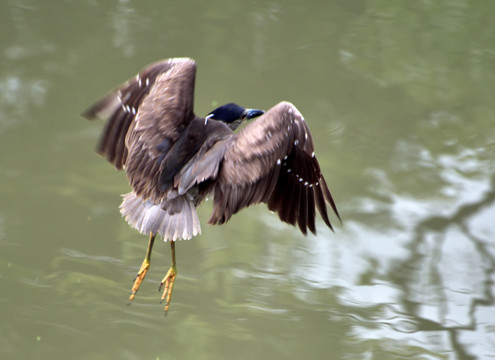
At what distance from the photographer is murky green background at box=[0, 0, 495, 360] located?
4699 mm

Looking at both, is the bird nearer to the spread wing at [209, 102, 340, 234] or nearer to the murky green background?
the spread wing at [209, 102, 340, 234]

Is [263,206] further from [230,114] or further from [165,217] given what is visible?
[165,217]

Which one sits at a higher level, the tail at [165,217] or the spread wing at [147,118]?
the spread wing at [147,118]

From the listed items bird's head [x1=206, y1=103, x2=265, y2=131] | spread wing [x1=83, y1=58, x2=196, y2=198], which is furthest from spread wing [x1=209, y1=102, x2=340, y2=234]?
bird's head [x1=206, y1=103, x2=265, y2=131]

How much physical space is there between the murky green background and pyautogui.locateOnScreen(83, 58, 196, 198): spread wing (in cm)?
101

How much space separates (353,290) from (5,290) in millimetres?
2304

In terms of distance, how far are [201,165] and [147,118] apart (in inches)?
18.3

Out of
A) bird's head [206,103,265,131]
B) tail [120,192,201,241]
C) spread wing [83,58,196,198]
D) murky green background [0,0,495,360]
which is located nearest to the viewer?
tail [120,192,201,241]

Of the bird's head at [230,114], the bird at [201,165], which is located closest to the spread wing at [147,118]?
the bird at [201,165]

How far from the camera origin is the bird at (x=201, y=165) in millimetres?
3861

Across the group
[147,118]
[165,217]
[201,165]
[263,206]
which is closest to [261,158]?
[201,165]

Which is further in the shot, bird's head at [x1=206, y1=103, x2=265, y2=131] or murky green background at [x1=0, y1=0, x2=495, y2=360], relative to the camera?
murky green background at [x1=0, y1=0, x2=495, y2=360]

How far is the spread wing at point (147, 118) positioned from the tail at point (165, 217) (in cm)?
7

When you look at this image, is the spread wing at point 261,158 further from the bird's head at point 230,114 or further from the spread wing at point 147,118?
the bird's head at point 230,114
